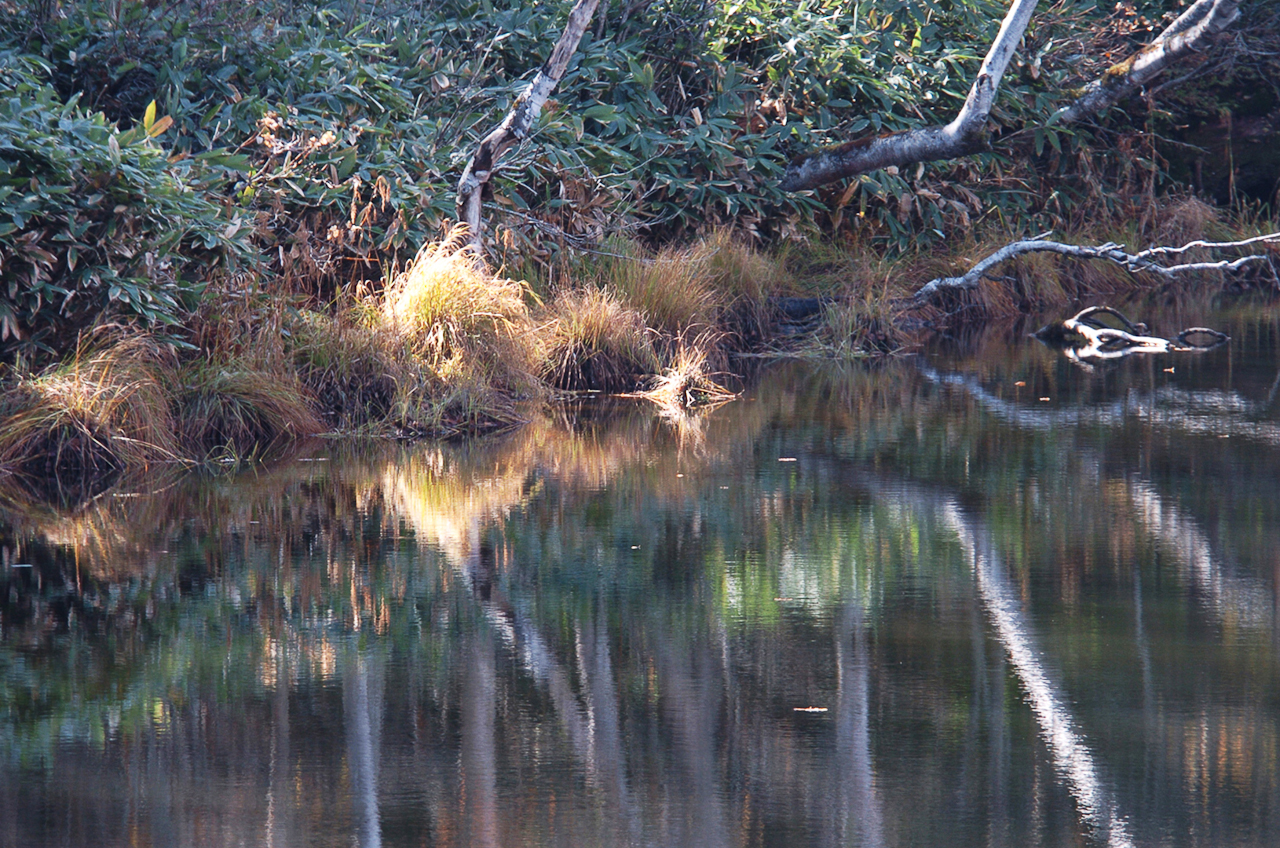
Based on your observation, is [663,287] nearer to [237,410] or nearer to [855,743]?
[237,410]

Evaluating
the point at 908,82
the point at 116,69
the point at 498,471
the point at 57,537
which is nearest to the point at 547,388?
the point at 498,471

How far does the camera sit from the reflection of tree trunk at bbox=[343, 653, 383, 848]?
14.3ft

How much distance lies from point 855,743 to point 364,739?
1.55 meters

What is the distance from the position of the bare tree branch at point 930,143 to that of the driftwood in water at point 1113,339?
2.32m

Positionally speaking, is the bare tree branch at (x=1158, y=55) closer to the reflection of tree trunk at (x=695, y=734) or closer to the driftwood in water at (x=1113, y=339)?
the driftwood in water at (x=1113, y=339)

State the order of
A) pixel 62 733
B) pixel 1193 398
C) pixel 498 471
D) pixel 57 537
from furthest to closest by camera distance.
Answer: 1. pixel 1193 398
2. pixel 498 471
3. pixel 57 537
4. pixel 62 733

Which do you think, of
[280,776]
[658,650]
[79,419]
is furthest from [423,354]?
[280,776]

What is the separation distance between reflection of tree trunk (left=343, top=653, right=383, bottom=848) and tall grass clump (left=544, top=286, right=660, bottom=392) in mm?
7669

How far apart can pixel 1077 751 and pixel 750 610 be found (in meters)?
1.88

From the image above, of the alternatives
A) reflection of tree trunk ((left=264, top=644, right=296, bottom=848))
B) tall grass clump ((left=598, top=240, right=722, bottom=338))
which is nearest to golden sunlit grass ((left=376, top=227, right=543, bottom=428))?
tall grass clump ((left=598, top=240, right=722, bottom=338))

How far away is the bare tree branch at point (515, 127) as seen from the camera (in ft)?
43.4

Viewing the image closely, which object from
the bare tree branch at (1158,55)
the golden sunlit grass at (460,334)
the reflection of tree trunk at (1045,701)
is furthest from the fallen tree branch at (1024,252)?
the reflection of tree trunk at (1045,701)

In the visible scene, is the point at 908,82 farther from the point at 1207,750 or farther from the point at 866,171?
the point at 1207,750

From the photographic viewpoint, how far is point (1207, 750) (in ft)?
15.7
